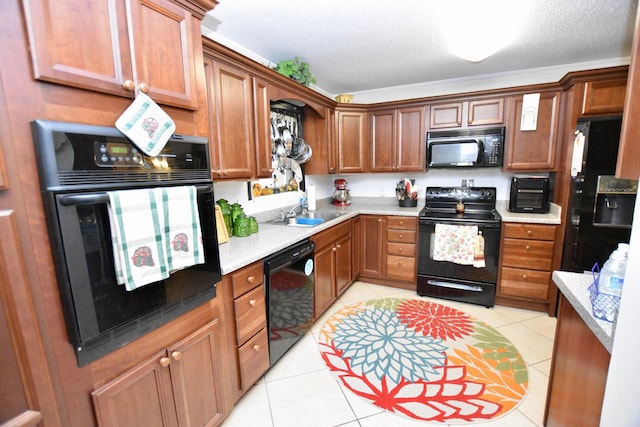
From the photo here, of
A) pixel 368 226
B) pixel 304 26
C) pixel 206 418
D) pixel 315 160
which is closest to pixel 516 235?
pixel 368 226

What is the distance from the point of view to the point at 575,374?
3.75 feet

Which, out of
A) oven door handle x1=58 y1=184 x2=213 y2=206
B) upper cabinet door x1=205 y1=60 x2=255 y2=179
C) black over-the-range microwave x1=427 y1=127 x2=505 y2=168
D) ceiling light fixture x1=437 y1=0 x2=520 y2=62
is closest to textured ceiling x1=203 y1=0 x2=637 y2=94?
ceiling light fixture x1=437 y1=0 x2=520 y2=62

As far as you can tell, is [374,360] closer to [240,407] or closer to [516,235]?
[240,407]

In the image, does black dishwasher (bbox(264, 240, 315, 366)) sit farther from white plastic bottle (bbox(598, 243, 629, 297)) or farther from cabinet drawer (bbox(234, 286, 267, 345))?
white plastic bottle (bbox(598, 243, 629, 297))

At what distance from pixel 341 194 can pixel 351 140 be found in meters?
0.70

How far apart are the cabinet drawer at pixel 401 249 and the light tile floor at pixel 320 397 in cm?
105

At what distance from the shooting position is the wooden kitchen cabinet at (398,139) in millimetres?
3266

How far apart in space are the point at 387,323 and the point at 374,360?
1.74ft

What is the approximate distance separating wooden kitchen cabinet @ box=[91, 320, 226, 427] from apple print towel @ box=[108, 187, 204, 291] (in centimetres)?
37

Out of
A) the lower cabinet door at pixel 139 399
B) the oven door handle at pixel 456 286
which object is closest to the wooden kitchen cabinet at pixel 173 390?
the lower cabinet door at pixel 139 399

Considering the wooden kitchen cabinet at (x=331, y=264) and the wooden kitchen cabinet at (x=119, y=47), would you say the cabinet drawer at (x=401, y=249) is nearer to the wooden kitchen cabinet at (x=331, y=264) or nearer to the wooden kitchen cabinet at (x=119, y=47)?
the wooden kitchen cabinet at (x=331, y=264)

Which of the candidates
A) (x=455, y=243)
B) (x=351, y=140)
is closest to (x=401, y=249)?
(x=455, y=243)

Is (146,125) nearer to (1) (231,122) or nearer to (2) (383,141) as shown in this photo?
(1) (231,122)

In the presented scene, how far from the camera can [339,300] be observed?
9.86 feet
